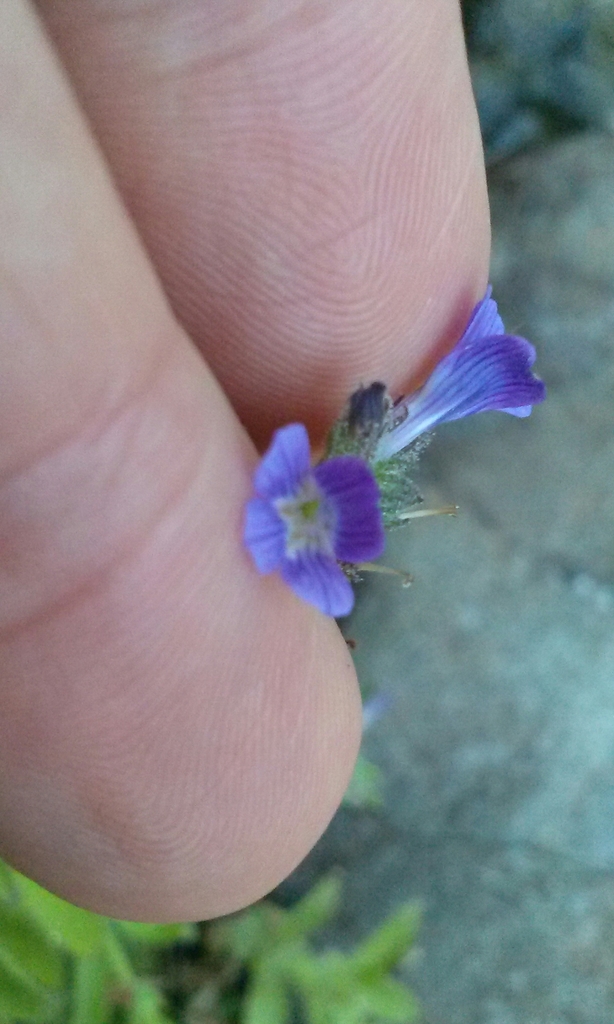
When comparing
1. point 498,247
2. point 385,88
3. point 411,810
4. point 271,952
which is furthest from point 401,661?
point 385,88

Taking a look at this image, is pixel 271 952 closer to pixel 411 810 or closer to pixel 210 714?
pixel 411 810

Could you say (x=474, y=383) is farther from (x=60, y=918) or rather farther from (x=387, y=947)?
(x=387, y=947)

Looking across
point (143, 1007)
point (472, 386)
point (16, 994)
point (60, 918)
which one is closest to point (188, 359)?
point (472, 386)

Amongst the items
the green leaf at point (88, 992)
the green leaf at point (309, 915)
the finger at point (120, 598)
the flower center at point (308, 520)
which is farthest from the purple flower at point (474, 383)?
the green leaf at point (309, 915)

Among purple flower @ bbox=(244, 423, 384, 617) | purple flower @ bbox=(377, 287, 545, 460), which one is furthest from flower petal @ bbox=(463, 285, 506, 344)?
purple flower @ bbox=(244, 423, 384, 617)

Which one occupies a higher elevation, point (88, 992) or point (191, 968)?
point (88, 992)

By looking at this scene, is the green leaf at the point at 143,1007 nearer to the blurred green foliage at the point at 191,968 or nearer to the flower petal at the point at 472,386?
the blurred green foliage at the point at 191,968
